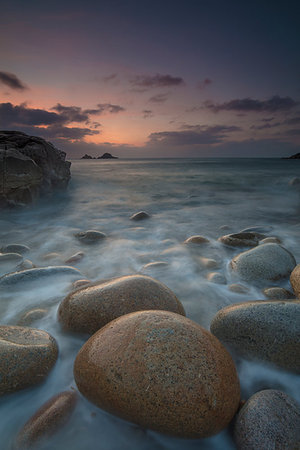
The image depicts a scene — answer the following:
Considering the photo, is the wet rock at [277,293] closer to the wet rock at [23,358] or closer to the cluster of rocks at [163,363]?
the cluster of rocks at [163,363]

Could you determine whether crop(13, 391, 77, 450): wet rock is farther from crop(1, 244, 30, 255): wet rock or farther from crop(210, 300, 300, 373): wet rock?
crop(1, 244, 30, 255): wet rock

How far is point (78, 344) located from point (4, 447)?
0.77 m

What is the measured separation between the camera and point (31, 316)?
8.01 ft

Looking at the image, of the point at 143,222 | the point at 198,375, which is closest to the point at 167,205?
the point at 143,222

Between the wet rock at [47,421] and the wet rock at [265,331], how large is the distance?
119cm

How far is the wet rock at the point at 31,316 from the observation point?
2.37 meters

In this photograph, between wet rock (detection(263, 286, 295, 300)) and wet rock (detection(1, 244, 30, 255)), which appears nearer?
wet rock (detection(263, 286, 295, 300))

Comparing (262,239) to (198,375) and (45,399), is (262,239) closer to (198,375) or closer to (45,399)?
(198,375)

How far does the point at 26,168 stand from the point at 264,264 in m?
6.90

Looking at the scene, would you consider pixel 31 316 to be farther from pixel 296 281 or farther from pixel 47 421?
pixel 296 281

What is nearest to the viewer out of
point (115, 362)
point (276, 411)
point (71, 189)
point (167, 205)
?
point (276, 411)

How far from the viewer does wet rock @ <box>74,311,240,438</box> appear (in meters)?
1.30

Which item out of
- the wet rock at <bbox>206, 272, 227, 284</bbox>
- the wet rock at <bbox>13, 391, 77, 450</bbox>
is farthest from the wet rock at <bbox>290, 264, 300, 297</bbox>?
the wet rock at <bbox>13, 391, 77, 450</bbox>

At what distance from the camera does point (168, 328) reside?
153cm
